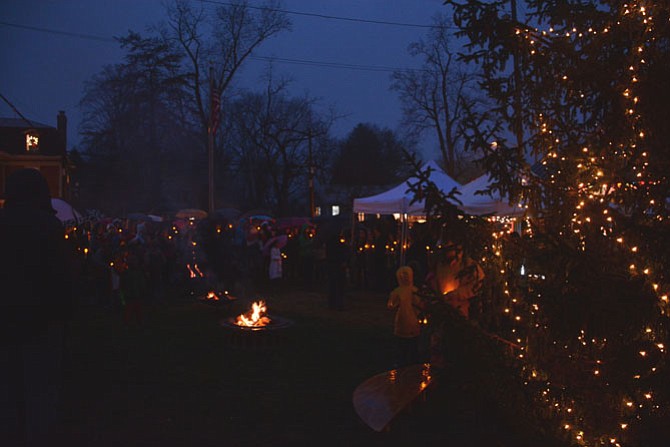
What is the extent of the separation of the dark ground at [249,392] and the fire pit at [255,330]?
6.9 inches

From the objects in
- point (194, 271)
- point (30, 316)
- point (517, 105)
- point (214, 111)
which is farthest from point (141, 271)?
point (214, 111)

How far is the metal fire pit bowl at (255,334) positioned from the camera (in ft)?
32.6

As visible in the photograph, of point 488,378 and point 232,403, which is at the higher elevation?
point 488,378

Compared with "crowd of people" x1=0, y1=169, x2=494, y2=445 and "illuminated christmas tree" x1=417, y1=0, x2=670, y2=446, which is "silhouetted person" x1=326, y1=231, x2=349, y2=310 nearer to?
"crowd of people" x1=0, y1=169, x2=494, y2=445

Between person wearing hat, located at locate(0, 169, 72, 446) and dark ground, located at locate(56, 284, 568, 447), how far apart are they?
87.7 inches

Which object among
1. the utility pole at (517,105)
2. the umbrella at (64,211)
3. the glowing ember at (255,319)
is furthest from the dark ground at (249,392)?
the umbrella at (64,211)

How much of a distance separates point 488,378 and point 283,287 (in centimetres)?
1491

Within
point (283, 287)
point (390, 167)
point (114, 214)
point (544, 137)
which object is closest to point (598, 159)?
point (544, 137)

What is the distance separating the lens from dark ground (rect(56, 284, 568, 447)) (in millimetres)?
5680

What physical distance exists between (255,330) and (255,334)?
0.50ft

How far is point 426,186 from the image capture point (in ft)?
12.6

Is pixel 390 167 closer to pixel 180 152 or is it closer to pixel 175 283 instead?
pixel 180 152

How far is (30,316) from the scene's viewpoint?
3.48 m

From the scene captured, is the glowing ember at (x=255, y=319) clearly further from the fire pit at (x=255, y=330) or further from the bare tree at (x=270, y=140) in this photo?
the bare tree at (x=270, y=140)
